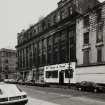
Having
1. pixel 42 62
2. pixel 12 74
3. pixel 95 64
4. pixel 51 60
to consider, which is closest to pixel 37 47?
pixel 42 62

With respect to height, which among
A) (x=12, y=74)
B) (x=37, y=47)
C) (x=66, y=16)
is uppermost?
(x=66, y=16)

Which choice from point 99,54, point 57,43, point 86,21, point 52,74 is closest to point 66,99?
point 99,54

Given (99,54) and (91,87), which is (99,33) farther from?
(91,87)

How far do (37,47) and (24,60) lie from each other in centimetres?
1161

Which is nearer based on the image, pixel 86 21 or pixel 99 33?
pixel 99 33

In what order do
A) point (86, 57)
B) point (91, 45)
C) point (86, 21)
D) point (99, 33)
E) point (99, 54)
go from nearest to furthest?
1. point (99, 54)
2. point (99, 33)
3. point (91, 45)
4. point (86, 57)
5. point (86, 21)

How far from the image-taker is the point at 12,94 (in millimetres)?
13312

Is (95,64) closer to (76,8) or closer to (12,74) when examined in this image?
(76,8)

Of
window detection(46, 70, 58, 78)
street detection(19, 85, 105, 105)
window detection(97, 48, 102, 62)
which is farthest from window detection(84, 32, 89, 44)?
street detection(19, 85, 105, 105)

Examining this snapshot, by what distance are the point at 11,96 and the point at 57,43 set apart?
122ft

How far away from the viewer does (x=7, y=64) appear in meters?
100

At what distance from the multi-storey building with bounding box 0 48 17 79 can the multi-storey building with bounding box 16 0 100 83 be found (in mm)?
33298

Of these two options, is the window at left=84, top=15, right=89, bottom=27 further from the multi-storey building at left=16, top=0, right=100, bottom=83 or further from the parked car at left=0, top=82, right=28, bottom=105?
the parked car at left=0, top=82, right=28, bottom=105

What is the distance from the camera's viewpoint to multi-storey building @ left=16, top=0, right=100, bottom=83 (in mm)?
42969
